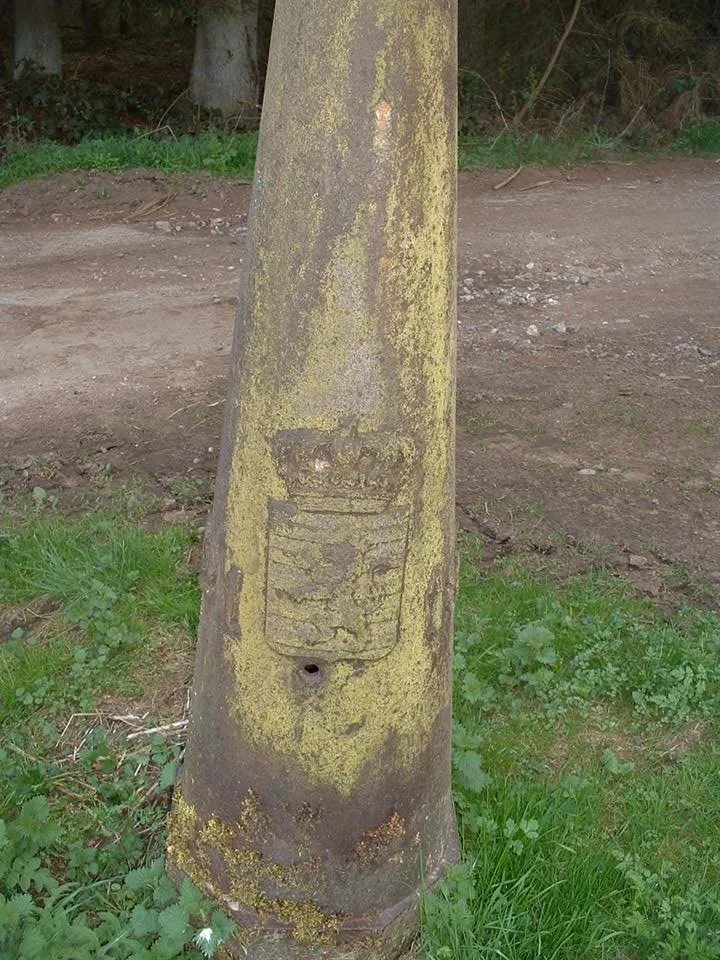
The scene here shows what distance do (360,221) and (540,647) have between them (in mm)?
1835

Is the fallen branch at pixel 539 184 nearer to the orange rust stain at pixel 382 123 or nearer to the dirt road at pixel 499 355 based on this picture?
the dirt road at pixel 499 355

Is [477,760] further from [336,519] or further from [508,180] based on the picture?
[508,180]

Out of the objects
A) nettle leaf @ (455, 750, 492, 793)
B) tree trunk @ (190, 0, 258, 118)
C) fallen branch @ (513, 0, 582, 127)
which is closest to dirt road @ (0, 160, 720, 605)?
nettle leaf @ (455, 750, 492, 793)

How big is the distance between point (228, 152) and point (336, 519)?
7973mm

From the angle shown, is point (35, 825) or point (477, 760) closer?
point (35, 825)

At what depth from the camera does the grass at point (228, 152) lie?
9.18 m

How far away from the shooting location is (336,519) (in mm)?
2078

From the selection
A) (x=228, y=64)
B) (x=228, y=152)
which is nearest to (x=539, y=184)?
(x=228, y=152)

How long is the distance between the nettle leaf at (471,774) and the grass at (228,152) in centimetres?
714

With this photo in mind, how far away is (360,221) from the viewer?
192 centimetres

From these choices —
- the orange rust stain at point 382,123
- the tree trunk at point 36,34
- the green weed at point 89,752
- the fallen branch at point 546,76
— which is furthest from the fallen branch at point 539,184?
the orange rust stain at point 382,123

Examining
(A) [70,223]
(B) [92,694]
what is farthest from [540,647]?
(A) [70,223]

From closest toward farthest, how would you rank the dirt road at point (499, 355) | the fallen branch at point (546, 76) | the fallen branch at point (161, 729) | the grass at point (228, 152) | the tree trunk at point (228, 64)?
1. the fallen branch at point (161, 729)
2. the dirt road at point (499, 355)
3. the grass at point (228, 152)
4. the tree trunk at point (228, 64)
5. the fallen branch at point (546, 76)

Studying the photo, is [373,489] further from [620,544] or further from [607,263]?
[607,263]
